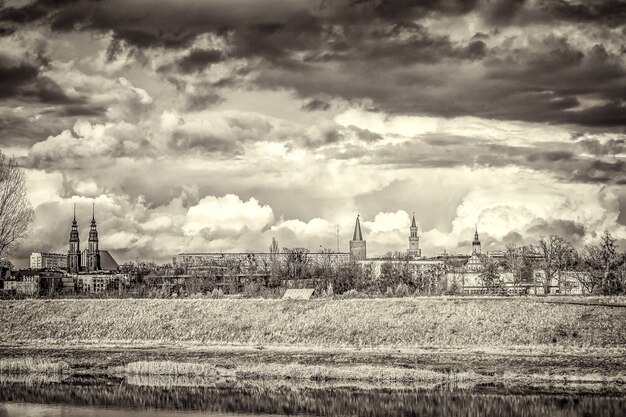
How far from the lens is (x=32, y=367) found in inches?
2363

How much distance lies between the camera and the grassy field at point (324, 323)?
220 ft

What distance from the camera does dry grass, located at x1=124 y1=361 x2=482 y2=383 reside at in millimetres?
52594

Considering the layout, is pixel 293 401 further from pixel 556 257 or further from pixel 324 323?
A: pixel 556 257

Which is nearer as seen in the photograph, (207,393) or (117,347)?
(207,393)

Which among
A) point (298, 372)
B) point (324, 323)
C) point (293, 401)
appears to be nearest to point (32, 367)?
point (298, 372)

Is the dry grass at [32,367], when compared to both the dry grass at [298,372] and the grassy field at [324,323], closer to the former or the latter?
the dry grass at [298,372]

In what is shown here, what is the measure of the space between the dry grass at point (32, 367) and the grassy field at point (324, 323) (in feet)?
40.5

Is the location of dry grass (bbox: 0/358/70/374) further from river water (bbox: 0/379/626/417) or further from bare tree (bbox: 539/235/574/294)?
bare tree (bbox: 539/235/574/294)

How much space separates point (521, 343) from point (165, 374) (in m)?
27.2

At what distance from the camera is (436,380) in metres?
51.7

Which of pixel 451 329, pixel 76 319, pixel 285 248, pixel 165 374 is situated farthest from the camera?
pixel 285 248

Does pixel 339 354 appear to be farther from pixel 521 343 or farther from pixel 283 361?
pixel 521 343

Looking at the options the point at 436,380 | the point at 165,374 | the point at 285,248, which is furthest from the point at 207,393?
the point at 285,248

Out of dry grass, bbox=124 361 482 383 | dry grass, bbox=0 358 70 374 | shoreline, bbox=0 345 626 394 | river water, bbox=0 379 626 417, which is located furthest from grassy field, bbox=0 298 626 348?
river water, bbox=0 379 626 417
